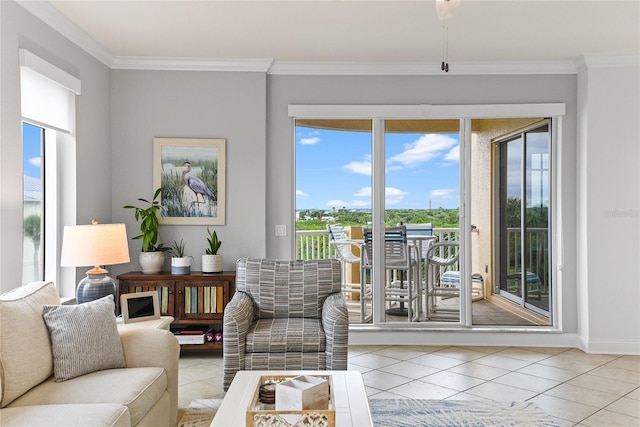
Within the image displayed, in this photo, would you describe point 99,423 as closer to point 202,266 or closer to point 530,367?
point 202,266

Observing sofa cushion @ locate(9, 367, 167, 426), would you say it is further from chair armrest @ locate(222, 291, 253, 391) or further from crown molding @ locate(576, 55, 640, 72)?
crown molding @ locate(576, 55, 640, 72)

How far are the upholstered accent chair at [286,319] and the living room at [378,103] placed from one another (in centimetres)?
89

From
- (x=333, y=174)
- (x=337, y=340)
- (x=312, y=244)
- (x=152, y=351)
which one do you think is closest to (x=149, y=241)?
(x=312, y=244)

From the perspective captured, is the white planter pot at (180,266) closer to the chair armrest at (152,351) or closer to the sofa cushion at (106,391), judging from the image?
the chair armrest at (152,351)

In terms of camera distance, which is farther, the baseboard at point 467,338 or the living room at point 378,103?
the baseboard at point 467,338

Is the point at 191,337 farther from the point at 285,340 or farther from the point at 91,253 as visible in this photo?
the point at 91,253

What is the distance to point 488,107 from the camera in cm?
502

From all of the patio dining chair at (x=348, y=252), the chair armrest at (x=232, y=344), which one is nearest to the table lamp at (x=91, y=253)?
the chair armrest at (x=232, y=344)

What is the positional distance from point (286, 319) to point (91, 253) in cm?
141

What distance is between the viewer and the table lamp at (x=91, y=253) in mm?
3361

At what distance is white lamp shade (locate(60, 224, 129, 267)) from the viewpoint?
3.36 meters

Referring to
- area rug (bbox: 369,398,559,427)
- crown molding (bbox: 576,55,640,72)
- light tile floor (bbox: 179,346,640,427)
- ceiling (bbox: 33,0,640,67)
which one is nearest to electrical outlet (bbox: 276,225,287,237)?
light tile floor (bbox: 179,346,640,427)

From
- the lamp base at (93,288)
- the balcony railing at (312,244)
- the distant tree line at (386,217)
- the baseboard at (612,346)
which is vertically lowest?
the baseboard at (612,346)

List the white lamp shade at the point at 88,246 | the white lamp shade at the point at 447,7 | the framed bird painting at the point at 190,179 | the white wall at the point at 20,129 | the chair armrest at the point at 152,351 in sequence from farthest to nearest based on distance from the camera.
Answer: the framed bird painting at the point at 190,179 < the white lamp shade at the point at 88,246 < the white wall at the point at 20,129 < the chair armrest at the point at 152,351 < the white lamp shade at the point at 447,7
